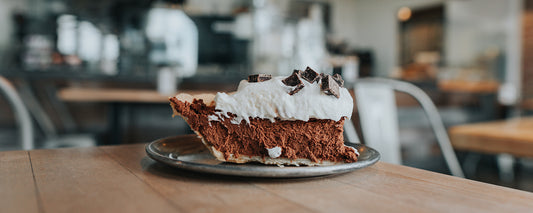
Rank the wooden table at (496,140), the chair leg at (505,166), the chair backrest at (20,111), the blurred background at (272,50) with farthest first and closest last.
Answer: the chair leg at (505,166)
the blurred background at (272,50)
the wooden table at (496,140)
the chair backrest at (20,111)

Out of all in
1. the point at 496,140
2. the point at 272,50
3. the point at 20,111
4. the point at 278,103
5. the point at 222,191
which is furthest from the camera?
the point at 272,50

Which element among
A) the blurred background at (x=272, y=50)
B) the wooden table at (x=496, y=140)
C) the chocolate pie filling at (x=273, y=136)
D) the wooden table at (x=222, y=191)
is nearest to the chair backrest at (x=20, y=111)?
the wooden table at (x=222, y=191)

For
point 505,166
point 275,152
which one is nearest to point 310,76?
point 275,152

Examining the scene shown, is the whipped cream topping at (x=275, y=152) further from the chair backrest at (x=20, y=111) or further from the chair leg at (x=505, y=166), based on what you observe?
the chair leg at (x=505, y=166)

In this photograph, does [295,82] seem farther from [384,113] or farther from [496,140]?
[496,140]

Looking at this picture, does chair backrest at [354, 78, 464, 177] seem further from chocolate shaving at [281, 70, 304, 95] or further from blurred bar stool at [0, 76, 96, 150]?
blurred bar stool at [0, 76, 96, 150]

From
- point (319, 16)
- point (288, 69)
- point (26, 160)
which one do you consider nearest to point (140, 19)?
point (288, 69)
